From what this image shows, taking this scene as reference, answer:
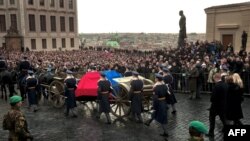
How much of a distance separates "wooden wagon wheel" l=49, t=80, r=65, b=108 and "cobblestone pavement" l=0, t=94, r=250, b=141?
496 mm

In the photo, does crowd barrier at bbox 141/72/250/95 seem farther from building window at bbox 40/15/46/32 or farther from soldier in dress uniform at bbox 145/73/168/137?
building window at bbox 40/15/46/32

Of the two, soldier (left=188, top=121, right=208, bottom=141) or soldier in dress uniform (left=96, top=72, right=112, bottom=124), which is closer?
soldier (left=188, top=121, right=208, bottom=141)

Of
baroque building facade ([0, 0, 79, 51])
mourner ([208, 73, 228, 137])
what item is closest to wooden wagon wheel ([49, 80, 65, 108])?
mourner ([208, 73, 228, 137])

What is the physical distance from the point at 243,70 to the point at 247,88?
83 cm

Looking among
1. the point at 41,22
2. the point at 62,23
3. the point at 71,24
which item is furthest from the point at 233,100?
the point at 71,24

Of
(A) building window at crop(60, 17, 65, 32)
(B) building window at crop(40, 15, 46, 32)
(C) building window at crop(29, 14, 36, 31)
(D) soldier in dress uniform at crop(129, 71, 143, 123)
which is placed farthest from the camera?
(A) building window at crop(60, 17, 65, 32)

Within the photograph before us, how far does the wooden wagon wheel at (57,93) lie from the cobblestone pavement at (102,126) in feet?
1.63

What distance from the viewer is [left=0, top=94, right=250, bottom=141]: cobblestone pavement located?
8180 millimetres

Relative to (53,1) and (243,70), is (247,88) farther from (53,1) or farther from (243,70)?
(53,1)

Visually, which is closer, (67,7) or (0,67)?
(0,67)

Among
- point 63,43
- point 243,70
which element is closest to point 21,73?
point 243,70

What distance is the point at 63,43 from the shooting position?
179ft

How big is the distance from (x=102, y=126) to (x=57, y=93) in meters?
3.40

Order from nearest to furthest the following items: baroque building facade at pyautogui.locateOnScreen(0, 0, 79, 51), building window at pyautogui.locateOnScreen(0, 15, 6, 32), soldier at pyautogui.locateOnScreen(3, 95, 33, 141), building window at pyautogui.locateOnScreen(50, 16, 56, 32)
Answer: soldier at pyautogui.locateOnScreen(3, 95, 33, 141) < building window at pyautogui.locateOnScreen(0, 15, 6, 32) < baroque building facade at pyautogui.locateOnScreen(0, 0, 79, 51) < building window at pyautogui.locateOnScreen(50, 16, 56, 32)
